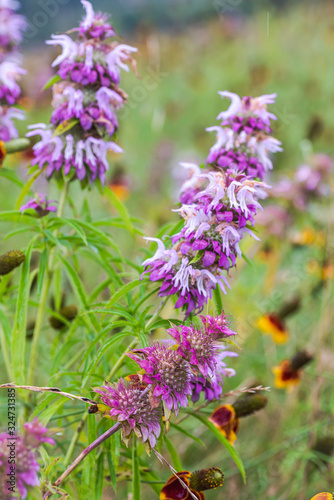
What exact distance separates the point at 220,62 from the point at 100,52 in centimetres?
644

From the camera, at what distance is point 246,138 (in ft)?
4.05

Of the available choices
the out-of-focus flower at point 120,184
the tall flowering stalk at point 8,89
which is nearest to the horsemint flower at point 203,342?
the tall flowering stalk at point 8,89

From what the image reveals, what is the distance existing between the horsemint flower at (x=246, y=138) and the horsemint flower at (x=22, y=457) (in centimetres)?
70

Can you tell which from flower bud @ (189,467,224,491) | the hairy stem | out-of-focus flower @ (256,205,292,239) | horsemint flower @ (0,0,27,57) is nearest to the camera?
the hairy stem

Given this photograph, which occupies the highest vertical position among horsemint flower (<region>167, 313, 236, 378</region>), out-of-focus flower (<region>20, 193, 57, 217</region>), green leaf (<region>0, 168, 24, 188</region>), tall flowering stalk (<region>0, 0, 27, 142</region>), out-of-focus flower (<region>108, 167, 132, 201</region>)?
out-of-focus flower (<region>108, 167, 132, 201</region>)

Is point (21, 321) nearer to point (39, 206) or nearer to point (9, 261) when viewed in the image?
point (9, 261)

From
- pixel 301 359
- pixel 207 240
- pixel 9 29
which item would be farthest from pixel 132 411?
pixel 9 29

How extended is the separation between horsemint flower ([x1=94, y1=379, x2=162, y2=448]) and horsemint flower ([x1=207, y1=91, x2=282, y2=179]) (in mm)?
565

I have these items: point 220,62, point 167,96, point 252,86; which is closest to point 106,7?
point 220,62

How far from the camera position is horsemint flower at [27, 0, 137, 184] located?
122 cm

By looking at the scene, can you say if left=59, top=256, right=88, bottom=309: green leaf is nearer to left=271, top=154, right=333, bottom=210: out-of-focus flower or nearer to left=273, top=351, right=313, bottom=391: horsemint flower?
left=273, top=351, right=313, bottom=391: horsemint flower

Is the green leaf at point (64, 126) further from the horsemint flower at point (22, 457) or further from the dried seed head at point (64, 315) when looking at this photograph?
the horsemint flower at point (22, 457)

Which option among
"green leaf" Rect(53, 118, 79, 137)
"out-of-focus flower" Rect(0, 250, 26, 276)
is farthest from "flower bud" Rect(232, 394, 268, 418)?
"green leaf" Rect(53, 118, 79, 137)

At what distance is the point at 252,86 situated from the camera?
19.5ft
